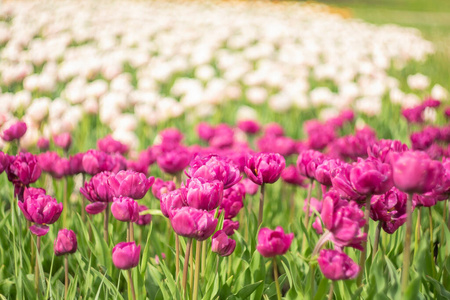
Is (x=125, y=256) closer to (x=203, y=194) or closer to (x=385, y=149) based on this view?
(x=203, y=194)

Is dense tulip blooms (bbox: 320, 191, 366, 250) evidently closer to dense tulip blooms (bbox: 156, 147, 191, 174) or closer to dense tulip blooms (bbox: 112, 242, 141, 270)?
dense tulip blooms (bbox: 112, 242, 141, 270)

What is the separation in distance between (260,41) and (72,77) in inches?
146

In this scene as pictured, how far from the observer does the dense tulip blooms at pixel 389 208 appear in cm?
115

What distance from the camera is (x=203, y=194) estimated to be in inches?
42.6

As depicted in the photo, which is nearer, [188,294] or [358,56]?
[188,294]

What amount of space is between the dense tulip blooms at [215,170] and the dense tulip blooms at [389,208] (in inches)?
14.1

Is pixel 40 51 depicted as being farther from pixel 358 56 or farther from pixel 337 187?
pixel 337 187

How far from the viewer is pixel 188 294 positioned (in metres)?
1.28

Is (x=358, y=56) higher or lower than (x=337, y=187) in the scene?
lower

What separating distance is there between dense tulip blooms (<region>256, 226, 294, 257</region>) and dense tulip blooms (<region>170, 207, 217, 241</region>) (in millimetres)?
117

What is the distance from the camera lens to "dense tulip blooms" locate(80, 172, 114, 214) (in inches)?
51.9

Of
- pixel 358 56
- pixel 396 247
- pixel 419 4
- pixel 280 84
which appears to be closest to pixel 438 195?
pixel 396 247

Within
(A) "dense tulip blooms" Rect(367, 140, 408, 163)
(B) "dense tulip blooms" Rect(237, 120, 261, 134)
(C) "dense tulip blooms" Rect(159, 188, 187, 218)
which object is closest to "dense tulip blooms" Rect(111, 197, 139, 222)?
(C) "dense tulip blooms" Rect(159, 188, 187, 218)

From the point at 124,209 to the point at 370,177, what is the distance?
631 mm
